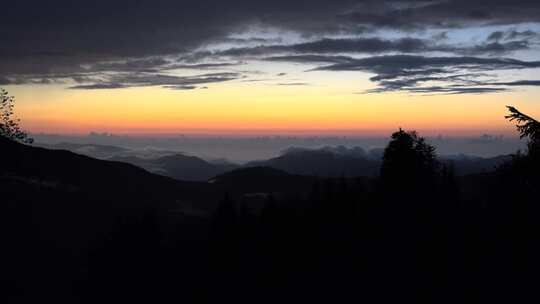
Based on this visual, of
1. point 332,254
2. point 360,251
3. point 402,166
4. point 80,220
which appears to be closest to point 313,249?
point 332,254

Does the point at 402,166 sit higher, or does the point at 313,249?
the point at 402,166

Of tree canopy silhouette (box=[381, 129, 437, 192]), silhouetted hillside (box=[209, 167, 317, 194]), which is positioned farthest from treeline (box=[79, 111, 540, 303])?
silhouetted hillside (box=[209, 167, 317, 194])

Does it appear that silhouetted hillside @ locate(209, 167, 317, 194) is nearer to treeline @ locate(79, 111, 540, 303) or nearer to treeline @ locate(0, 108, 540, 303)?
treeline @ locate(0, 108, 540, 303)

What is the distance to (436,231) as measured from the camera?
120 feet

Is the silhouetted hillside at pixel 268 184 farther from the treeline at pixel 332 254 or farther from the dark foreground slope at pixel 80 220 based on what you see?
the treeline at pixel 332 254

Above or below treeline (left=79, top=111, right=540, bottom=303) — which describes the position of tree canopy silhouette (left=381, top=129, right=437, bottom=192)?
above

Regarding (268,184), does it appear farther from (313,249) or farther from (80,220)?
(313,249)

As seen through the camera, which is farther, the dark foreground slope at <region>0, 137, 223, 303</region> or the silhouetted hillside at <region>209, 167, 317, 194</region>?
the silhouetted hillside at <region>209, 167, 317, 194</region>

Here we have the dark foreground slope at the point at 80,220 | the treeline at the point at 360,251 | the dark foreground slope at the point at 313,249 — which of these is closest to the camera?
the dark foreground slope at the point at 313,249

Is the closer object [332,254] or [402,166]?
[402,166]

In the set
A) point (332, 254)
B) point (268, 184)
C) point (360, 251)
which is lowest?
point (332, 254)

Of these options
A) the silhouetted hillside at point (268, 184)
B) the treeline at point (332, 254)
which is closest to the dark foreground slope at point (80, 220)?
the treeline at point (332, 254)

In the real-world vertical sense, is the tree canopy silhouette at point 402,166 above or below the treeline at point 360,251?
above

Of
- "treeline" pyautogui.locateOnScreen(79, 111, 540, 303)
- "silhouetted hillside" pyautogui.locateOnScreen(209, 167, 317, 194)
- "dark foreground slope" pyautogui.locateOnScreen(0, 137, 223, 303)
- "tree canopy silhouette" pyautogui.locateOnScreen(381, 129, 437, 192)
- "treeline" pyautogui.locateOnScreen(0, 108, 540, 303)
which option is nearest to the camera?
"treeline" pyautogui.locateOnScreen(79, 111, 540, 303)
